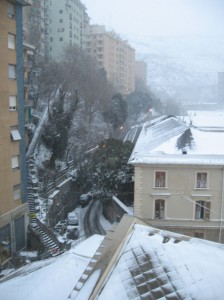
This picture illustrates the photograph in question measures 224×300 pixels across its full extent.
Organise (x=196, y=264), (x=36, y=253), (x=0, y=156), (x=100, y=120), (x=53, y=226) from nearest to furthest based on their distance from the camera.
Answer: (x=196, y=264) < (x=0, y=156) < (x=36, y=253) < (x=53, y=226) < (x=100, y=120)

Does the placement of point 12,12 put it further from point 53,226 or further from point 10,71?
point 53,226

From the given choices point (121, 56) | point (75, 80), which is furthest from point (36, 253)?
point (121, 56)

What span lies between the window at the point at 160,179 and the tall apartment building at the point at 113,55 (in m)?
61.5

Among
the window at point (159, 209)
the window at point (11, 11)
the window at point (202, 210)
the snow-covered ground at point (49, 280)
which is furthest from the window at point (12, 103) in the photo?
the snow-covered ground at point (49, 280)

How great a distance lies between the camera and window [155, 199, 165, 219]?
28047 millimetres

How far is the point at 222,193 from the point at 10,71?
16434mm

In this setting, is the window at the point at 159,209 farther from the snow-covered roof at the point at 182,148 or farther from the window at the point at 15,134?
the window at the point at 15,134

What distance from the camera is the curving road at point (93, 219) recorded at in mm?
34094

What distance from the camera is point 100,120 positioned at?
Result: 5941 centimetres

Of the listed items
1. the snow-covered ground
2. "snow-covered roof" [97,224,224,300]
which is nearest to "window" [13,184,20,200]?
the snow-covered ground

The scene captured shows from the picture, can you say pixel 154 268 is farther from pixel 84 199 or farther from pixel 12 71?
pixel 84 199

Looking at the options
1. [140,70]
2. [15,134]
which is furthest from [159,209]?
[140,70]

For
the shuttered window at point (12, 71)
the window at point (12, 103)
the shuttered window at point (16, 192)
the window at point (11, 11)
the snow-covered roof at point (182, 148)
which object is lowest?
the shuttered window at point (16, 192)

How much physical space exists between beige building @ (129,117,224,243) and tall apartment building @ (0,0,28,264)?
809cm
